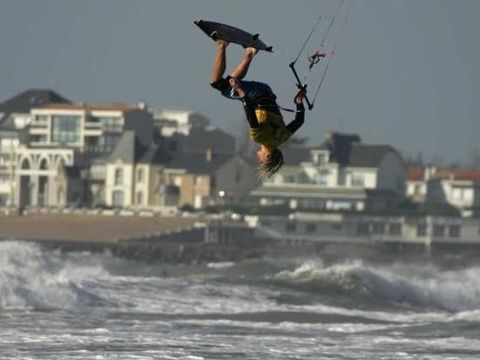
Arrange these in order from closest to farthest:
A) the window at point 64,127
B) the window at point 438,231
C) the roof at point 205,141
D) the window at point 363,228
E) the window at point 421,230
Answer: the window at point 363,228 < the window at point 421,230 < the window at point 438,231 < the window at point 64,127 < the roof at point 205,141

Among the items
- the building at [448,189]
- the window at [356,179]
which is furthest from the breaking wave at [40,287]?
the building at [448,189]

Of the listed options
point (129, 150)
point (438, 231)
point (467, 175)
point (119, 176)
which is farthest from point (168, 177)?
point (467, 175)

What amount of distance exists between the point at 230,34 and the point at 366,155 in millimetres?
92471

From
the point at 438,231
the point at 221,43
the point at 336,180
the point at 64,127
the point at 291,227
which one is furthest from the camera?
the point at 64,127

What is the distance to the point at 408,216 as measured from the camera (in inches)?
4072

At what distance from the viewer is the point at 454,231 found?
104125mm

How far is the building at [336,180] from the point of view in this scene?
107m

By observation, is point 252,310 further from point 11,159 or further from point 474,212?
point 11,159

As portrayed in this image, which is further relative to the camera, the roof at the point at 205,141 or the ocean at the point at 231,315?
the roof at the point at 205,141

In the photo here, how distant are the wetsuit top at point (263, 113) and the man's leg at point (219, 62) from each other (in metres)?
0.08

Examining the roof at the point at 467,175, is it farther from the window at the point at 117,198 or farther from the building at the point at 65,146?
the window at the point at 117,198

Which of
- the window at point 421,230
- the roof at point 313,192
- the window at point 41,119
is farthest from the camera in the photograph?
the window at point 41,119

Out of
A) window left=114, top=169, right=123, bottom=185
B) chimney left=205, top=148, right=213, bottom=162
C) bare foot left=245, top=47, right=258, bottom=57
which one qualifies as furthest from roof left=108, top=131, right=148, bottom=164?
bare foot left=245, top=47, right=258, bottom=57

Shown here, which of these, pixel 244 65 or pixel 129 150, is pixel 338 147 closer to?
pixel 129 150
